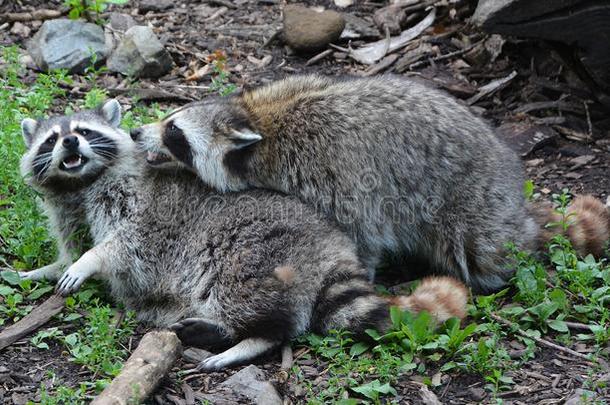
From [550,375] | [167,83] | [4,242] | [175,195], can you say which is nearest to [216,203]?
[175,195]

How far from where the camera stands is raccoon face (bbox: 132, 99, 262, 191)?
5.10 m

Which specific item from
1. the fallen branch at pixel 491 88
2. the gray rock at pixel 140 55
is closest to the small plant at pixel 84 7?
the gray rock at pixel 140 55

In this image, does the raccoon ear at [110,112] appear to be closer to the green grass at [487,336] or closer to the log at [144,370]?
the log at [144,370]

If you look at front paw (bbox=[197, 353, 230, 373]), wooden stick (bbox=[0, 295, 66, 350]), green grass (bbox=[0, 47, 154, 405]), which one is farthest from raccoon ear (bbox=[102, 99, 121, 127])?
front paw (bbox=[197, 353, 230, 373])

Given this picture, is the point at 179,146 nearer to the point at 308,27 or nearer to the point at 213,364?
the point at 213,364

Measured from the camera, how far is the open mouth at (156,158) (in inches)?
207

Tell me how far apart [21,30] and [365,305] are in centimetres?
480

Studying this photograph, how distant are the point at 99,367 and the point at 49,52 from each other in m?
3.73

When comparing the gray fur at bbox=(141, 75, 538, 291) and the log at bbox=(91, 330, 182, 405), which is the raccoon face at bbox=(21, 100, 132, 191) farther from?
the log at bbox=(91, 330, 182, 405)

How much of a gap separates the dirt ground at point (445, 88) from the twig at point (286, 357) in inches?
2.2

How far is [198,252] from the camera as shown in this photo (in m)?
4.82

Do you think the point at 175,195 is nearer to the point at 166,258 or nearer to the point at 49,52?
the point at 166,258

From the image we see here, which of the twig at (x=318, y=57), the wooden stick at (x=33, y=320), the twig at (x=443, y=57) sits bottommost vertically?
the wooden stick at (x=33, y=320)

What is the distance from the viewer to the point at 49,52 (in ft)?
23.6
